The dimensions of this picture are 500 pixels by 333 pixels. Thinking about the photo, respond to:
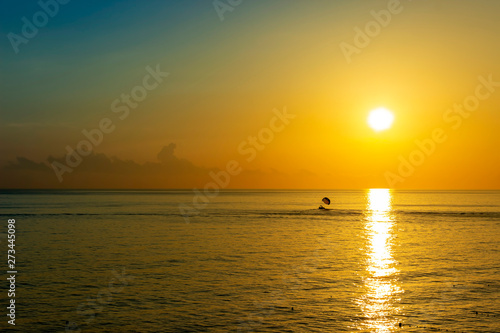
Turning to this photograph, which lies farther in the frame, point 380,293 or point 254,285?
point 254,285

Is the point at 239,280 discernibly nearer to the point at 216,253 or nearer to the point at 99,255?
the point at 216,253

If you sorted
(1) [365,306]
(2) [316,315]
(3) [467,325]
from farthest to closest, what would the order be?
(1) [365,306], (2) [316,315], (3) [467,325]

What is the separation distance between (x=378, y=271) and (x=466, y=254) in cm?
1783

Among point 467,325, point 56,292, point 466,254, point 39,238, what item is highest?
point 39,238

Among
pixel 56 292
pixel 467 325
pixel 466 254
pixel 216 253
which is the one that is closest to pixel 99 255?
pixel 216 253

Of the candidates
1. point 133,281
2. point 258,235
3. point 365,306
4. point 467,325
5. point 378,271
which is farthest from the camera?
point 258,235

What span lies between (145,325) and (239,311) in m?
6.45

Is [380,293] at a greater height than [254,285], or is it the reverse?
[254,285]

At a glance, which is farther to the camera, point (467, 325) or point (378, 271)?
point (378, 271)

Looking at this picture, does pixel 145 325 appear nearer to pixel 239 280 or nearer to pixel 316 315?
pixel 316 315

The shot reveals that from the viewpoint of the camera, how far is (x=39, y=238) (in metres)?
70.2

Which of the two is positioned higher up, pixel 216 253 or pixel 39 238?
pixel 39 238

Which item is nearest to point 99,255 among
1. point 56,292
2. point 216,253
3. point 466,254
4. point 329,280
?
point 216,253

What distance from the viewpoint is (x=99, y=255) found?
54.1m
